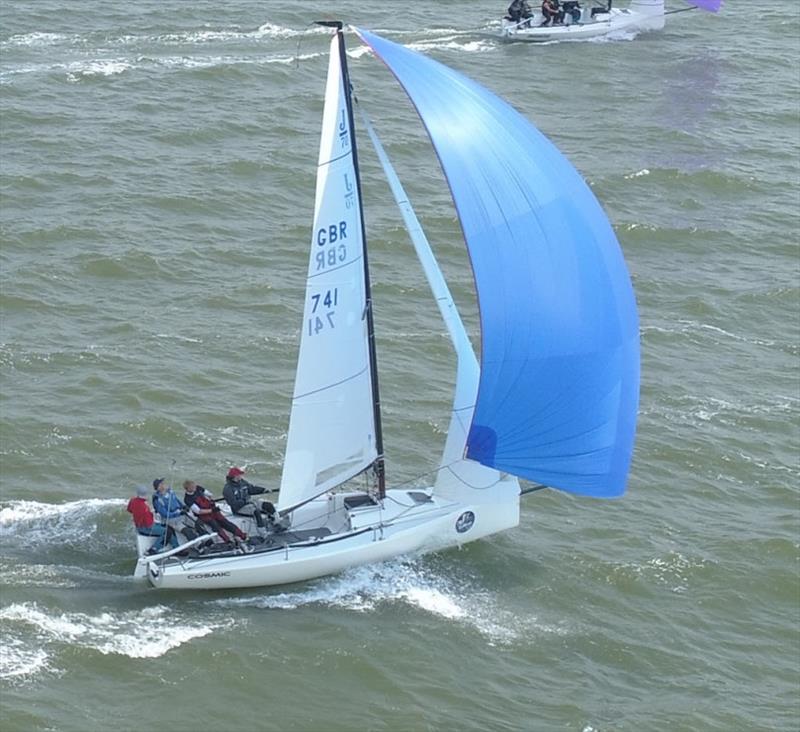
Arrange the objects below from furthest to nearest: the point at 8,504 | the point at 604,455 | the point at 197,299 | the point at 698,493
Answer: the point at 197,299, the point at 698,493, the point at 8,504, the point at 604,455

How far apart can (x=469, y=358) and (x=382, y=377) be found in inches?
282

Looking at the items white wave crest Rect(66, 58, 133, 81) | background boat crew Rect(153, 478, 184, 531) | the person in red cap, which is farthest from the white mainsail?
white wave crest Rect(66, 58, 133, 81)

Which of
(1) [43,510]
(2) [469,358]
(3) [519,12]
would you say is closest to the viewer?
(2) [469,358]

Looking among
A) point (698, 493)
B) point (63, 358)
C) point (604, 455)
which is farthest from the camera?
point (63, 358)

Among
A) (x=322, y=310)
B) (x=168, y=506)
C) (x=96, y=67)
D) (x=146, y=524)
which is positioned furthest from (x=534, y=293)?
(x=96, y=67)

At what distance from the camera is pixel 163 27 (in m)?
58.4

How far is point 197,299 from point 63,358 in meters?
4.47

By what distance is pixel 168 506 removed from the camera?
94.3 ft

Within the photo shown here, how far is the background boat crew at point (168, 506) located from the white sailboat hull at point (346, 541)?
0.69 metres

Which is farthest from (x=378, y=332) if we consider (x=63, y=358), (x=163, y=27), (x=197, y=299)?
(x=163, y=27)

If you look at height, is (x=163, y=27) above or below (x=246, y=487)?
above

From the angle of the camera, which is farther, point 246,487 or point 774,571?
point 774,571

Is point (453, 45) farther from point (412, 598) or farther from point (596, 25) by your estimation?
point (412, 598)

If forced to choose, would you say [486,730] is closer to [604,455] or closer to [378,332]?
[604,455]
